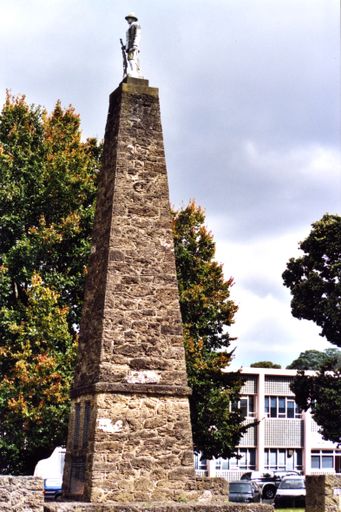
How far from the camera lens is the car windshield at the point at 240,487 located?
3409 centimetres

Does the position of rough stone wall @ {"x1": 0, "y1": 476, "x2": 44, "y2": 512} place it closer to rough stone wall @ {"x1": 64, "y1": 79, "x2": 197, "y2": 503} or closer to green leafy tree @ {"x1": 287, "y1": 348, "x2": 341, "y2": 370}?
rough stone wall @ {"x1": 64, "y1": 79, "x2": 197, "y2": 503}

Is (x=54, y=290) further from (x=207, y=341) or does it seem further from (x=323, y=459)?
(x=323, y=459)

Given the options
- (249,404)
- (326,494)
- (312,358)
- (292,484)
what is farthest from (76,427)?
(312,358)

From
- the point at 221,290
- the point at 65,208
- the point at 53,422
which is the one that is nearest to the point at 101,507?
the point at 53,422

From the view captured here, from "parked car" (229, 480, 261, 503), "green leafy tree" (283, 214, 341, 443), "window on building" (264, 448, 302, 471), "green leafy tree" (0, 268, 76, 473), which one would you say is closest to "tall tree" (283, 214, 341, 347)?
"green leafy tree" (283, 214, 341, 443)

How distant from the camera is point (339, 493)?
22.4 meters

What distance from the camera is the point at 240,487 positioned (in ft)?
113

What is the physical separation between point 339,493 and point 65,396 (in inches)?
330

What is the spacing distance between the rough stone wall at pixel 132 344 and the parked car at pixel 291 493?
19.2m

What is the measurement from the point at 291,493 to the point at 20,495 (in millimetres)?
21610

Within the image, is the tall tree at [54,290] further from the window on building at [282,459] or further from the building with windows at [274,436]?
the window on building at [282,459]

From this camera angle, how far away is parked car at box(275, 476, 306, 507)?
35781mm

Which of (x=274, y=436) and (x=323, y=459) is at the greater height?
(x=274, y=436)

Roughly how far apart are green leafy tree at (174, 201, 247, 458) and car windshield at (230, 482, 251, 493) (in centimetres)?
216
